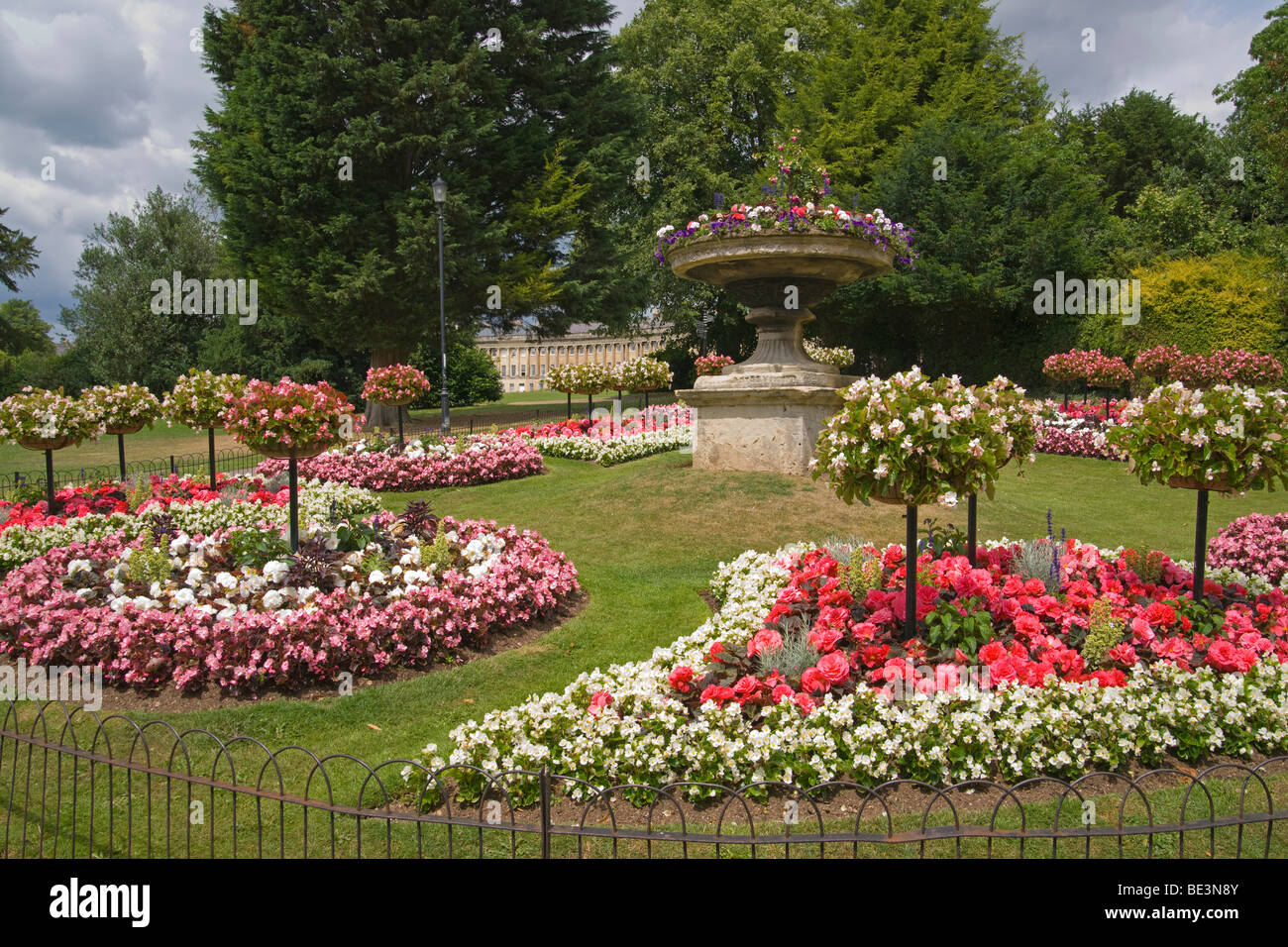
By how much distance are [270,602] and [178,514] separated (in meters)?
5.70

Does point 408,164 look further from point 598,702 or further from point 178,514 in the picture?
point 598,702

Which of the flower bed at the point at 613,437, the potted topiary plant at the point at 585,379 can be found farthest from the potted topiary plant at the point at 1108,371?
the potted topiary plant at the point at 585,379

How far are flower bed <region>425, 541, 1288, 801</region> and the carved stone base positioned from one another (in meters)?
5.39

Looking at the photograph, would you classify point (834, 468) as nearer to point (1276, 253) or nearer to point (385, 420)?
point (385, 420)

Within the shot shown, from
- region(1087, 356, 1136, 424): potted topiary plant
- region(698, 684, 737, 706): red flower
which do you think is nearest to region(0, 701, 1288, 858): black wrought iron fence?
region(698, 684, 737, 706): red flower

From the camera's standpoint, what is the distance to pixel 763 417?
37.9 ft

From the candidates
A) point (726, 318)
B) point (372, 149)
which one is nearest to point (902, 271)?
point (726, 318)

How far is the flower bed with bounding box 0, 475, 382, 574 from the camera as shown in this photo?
953cm

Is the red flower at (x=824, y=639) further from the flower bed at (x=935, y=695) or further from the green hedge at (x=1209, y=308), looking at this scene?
the green hedge at (x=1209, y=308)

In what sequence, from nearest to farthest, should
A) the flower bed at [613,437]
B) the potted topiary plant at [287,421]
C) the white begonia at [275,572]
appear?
the white begonia at [275,572] < the potted topiary plant at [287,421] < the flower bed at [613,437]

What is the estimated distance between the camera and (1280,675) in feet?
15.9

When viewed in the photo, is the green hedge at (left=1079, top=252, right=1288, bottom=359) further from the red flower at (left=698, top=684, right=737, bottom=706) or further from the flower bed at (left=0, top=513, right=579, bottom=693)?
the red flower at (left=698, top=684, right=737, bottom=706)

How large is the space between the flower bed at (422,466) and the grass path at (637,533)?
0.45 metres

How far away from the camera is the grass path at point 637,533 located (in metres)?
5.35
